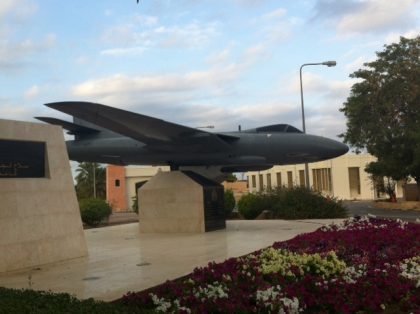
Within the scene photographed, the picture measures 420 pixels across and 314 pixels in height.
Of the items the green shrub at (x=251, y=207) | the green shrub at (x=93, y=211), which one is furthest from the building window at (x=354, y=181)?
the green shrub at (x=93, y=211)

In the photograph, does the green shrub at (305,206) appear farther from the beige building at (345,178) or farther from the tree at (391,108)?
the beige building at (345,178)

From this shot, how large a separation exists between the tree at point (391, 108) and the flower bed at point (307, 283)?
2962cm

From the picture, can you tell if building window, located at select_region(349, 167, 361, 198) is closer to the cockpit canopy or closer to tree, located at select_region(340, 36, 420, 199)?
tree, located at select_region(340, 36, 420, 199)

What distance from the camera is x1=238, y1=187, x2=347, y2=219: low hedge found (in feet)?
75.5

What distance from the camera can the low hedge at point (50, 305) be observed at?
5.51m

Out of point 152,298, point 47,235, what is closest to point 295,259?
point 152,298

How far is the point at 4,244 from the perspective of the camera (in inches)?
389

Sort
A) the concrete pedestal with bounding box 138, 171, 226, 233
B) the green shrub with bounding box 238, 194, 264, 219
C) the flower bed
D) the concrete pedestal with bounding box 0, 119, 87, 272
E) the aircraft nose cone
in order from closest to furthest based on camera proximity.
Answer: the flower bed < the concrete pedestal with bounding box 0, 119, 87, 272 < the concrete pedestal with bounding box 138, 171, 226, 233 < the aircraft nose cone < the green shrub with bounding box 238, 194, 264, 219

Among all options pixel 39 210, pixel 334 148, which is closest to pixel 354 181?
pixel 334 148

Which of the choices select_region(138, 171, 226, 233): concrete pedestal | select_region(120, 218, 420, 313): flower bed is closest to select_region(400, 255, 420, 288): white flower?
select_region(120, 218, 420, 313): flower bed

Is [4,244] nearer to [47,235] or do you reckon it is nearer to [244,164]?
[47,235]

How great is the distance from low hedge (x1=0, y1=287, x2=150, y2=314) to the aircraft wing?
751cm

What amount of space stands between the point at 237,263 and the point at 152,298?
287 cm

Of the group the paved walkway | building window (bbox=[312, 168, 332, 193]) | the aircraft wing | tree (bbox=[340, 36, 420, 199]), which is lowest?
the paved walkway
